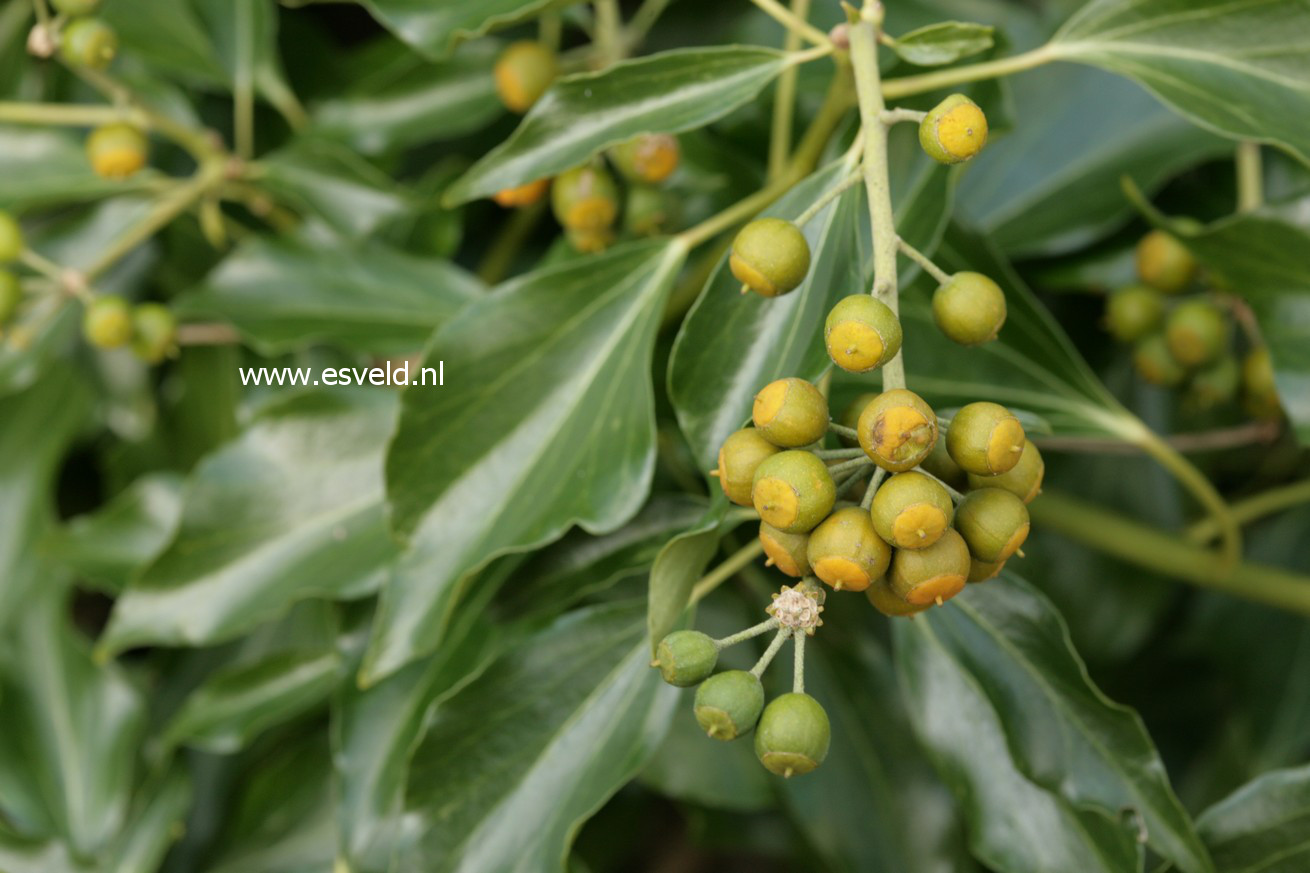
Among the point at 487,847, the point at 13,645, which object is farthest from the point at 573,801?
the point at 13,645

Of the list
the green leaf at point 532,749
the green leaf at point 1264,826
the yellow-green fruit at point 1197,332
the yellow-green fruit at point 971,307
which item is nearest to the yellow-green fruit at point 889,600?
the yellow-green fruit at point 971,307

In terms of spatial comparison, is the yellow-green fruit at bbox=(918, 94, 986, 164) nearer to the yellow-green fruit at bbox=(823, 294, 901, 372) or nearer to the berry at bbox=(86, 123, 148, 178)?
the yellow-green fruit at bbox=(823, 294, 901, 372)

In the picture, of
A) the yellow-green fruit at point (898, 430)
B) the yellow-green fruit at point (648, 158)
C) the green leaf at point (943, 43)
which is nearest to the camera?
the yellow-green fruit at point (898, 430)

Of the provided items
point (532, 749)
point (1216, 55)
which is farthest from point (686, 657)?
point (1216, 55)

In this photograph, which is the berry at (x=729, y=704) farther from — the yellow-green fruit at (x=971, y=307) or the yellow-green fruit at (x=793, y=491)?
the yellow-green fruit at (x=971, y=307)

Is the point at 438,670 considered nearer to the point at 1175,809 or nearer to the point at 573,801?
the point at 573,801

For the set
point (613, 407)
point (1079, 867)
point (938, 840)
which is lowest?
point (938, 840)

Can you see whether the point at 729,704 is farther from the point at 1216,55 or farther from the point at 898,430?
the point at 1216,55
